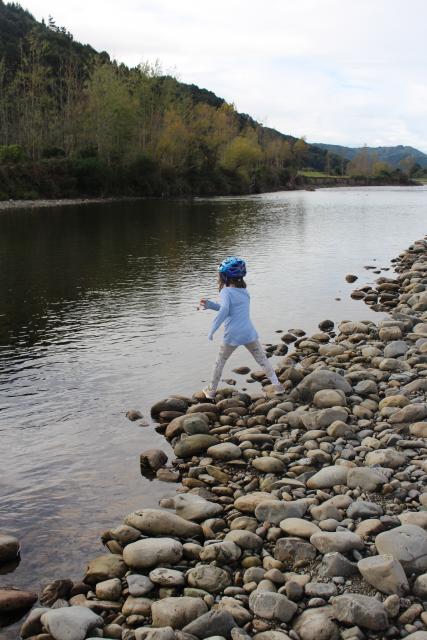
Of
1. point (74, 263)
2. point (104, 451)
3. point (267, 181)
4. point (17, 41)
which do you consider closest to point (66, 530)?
point (104, 451)

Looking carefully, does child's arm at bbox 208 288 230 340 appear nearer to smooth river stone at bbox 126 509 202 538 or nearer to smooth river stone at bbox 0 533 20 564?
smooth river stone at bbox 126 509 202 538

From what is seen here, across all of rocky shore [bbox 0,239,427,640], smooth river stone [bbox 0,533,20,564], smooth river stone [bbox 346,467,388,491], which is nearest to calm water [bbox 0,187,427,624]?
smooth river stone [bbox 0,533,20,564]

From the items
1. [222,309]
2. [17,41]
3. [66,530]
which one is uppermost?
[17,41]

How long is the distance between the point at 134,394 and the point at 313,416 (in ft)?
13.7

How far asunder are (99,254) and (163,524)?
2667 cm

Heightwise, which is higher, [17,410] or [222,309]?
[222,309]

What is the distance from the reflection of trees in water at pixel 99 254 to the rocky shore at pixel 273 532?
870cm

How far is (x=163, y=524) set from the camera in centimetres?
743

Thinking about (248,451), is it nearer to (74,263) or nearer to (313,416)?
(313,416)

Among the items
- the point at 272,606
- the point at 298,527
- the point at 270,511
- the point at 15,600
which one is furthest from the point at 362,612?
the point at 15,600

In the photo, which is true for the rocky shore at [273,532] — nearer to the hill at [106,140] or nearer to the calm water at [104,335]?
the calm water at [104,335]

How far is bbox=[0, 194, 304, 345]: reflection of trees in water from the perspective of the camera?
21.4 meters

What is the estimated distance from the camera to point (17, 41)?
136 m

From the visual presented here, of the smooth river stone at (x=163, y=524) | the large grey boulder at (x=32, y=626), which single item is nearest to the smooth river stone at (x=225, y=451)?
the smooth river stone at (x=163, y=524)
